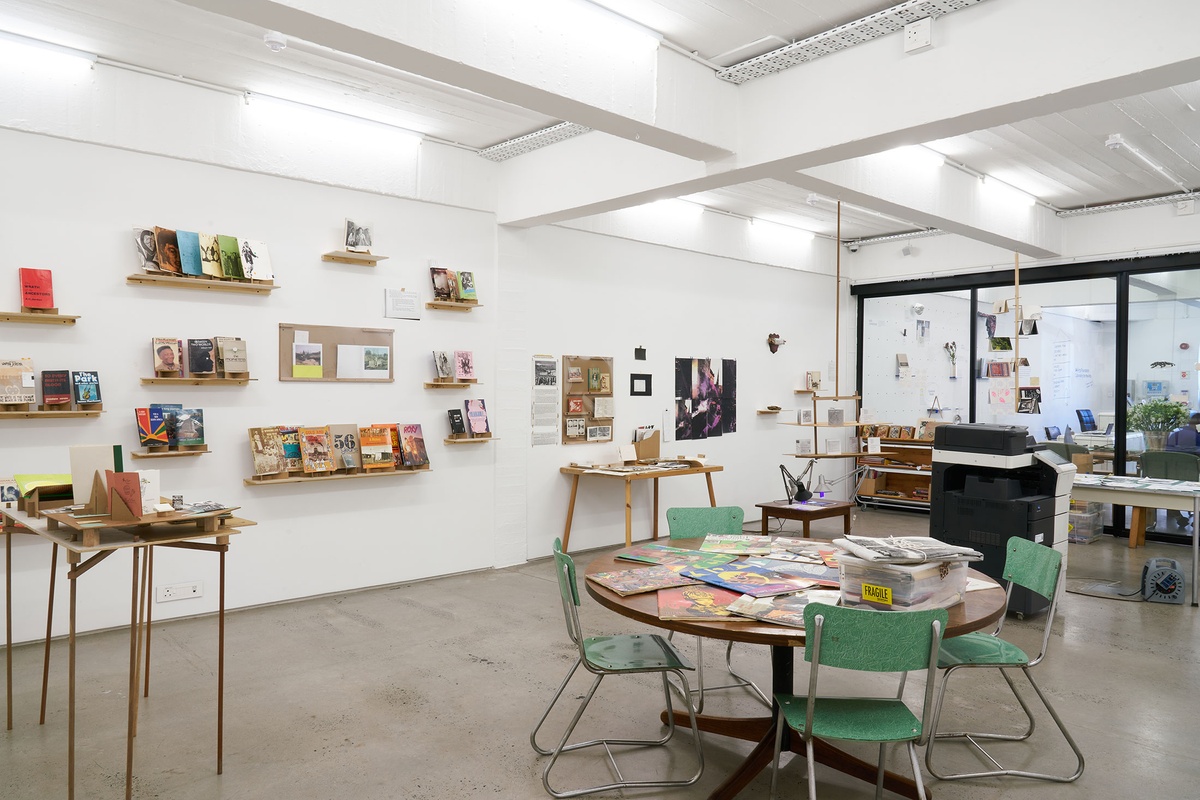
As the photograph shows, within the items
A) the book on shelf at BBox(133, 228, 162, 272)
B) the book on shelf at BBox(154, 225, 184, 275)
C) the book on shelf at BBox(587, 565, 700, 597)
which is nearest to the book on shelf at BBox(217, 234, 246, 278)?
the book on shelf at BBox(154, 225, 184, 275)

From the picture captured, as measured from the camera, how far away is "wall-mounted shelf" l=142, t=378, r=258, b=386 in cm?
471

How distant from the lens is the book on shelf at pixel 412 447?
5.80m

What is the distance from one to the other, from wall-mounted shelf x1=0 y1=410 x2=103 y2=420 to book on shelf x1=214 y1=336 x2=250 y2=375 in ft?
2.40

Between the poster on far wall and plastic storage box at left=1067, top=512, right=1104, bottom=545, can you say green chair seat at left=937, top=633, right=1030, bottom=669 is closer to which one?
the poster on far wall

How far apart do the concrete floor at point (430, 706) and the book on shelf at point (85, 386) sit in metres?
1.38

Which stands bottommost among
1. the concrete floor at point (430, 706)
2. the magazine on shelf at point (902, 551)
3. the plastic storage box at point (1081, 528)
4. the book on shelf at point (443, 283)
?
the concrete floor at point (430, 706)

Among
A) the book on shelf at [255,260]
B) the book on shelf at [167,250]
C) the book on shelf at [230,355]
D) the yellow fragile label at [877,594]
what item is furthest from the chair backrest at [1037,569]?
the book on shelf at [167,250]

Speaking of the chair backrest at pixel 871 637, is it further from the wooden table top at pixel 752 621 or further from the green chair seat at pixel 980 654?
the green chair seat at pixel 980 654

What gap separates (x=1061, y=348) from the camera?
836 cm

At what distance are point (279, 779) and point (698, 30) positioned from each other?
3.95 m

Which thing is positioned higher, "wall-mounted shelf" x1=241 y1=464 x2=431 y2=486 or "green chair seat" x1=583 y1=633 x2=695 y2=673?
"wall-mounted shelf" x1=241 y1=464 x2=431 y2=486

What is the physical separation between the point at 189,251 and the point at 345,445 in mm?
1597

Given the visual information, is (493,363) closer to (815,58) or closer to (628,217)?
(628,217)

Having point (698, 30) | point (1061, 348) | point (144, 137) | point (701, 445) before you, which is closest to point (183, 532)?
point (144, 137)
